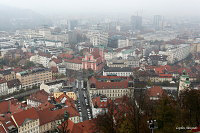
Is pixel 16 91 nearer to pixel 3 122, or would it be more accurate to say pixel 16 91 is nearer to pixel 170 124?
pixel 3 122

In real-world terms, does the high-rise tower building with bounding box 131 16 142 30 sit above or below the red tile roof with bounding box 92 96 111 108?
above

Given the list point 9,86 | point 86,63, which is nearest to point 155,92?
point 86,63

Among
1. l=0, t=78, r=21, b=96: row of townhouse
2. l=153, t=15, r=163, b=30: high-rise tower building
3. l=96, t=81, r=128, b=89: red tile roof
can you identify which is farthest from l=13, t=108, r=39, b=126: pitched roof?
l=153, t=15, r=163, b=30: high-rise tower building

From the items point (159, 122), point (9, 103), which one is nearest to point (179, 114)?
point (159, 122)

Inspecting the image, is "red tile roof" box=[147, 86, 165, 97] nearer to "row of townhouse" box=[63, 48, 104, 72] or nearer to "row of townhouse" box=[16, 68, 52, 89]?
"row of townhouse" box=[63, 48, 104, 72]

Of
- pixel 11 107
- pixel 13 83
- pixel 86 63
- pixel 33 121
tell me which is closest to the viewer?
pixel 33 121

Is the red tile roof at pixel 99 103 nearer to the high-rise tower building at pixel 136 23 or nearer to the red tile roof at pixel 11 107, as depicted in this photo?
the red tile roof at pixel 11 107

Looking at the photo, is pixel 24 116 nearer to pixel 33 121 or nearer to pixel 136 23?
pixel 33 121

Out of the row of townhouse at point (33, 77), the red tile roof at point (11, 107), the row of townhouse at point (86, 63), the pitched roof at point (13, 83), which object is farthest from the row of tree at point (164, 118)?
the row of townhouse at point (86, 63)

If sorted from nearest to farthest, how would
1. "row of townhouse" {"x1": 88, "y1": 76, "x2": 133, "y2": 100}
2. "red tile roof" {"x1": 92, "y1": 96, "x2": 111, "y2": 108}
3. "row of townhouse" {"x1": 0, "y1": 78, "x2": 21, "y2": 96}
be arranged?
"red tile roof" {"x1": 92, "y1": 96, "x2": 111, "y2": 108}
"row of townhouse" {"x1": 88, "y1": 76, "x2": 133, "y2": 100}
"row of townhouse" {"x1": 0, "y1": 78, "x2": 21, "y2": 96}

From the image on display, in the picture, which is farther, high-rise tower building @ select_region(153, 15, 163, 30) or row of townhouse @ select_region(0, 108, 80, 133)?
high-rise tower building @ select_region(153, 15, 163, 30)
